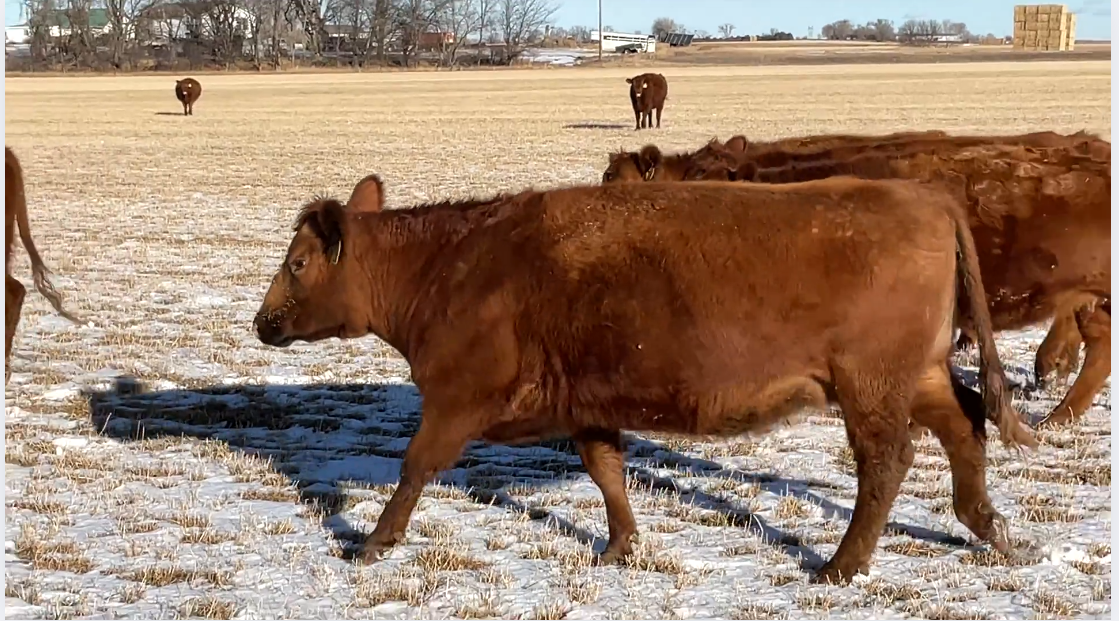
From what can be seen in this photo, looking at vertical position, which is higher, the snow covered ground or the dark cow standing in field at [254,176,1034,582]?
the dark cow standing in field at [254,176,1034,582]

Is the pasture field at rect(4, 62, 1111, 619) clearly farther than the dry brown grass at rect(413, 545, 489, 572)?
No

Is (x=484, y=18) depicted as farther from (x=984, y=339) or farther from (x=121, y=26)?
(x=984, y=339)

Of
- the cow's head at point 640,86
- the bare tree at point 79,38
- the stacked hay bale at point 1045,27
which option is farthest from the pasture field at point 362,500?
the stacked hay bale at point 1045,27

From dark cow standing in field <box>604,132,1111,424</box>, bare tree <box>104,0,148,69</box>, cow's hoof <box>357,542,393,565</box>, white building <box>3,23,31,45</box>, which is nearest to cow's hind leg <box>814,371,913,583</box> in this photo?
cow's hoof <box>357,542,393,565</box>

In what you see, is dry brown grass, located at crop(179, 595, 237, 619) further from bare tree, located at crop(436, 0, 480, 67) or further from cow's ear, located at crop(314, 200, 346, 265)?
bare tree, located at crop(436, 0, 480, 67)

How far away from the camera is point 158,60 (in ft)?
287

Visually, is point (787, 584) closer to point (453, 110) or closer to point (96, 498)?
point (96, 498)

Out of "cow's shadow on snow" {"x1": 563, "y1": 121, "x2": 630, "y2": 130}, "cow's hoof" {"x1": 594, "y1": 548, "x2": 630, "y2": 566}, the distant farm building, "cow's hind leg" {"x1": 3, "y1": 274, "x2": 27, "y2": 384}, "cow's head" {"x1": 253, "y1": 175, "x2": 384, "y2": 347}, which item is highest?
the distant farm building

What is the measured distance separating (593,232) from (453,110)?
1365 inches

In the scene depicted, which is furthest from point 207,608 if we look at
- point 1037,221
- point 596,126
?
point 596,126

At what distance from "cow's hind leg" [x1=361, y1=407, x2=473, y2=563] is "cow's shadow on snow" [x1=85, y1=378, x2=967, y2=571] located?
7.9 inches

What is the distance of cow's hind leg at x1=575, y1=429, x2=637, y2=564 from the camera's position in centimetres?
486

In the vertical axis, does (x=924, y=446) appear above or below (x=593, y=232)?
below

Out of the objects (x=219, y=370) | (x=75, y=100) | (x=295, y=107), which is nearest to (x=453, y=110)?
(x=295, y=107)
